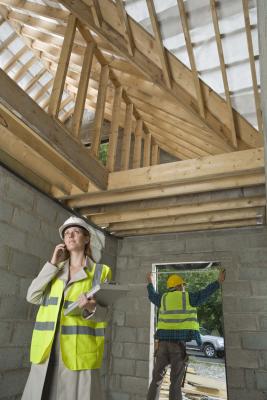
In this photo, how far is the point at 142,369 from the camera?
4.68m

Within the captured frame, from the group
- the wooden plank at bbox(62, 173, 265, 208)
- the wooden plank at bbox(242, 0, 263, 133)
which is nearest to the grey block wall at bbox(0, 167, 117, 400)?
the wooden plank at bbox(62, 173, 265, 208)

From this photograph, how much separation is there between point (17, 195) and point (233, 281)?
3176 mm

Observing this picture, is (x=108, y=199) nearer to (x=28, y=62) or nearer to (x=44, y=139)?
(x=44, y=139)

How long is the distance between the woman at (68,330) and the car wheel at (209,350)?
7.22 meters

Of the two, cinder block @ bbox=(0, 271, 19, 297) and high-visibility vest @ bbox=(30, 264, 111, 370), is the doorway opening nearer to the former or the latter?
cinder block @ bbox=(0, 271, 19, 297)

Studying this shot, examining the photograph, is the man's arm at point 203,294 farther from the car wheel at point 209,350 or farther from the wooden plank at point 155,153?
the car wheel at point 209,350

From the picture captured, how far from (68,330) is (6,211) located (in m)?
2.02

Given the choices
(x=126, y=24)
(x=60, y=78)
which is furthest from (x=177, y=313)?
(x=126, y=24)

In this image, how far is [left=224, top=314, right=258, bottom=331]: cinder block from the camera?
14.3 feet

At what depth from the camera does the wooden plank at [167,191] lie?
11.0ft

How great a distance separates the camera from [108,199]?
12.9 ft

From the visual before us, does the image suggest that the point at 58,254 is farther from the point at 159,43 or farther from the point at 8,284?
the point at 159,43

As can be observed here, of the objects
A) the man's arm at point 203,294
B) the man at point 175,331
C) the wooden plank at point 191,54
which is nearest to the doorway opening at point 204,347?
the man at point 175,331

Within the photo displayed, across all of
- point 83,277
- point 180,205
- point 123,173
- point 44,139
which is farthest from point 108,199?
point 83,277
